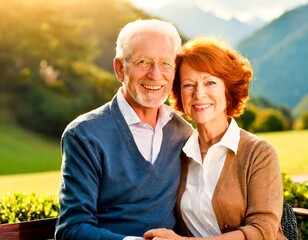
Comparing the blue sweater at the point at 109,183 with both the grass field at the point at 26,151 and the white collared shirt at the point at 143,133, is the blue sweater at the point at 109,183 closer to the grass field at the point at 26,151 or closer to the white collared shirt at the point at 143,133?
the white collared shirt at the point at 143,133

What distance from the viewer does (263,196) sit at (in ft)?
9.85

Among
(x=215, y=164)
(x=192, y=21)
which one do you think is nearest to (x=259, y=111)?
(x=192, y=21)

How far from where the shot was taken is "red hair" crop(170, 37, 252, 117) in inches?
123

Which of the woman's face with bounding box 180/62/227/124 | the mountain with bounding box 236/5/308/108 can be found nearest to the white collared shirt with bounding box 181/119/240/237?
the woman's face with bounding box 180/62/227/124

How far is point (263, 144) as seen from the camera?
3086mm

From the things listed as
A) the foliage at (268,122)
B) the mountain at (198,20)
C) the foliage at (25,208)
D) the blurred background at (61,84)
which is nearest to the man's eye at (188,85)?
the foliage at (25,208)

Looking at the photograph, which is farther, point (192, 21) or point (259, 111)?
point (192, 21)

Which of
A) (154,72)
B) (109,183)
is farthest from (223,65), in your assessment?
(109,183)

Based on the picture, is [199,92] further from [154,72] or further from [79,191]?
[79,191]

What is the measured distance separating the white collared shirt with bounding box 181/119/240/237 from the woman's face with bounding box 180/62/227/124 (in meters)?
0.13

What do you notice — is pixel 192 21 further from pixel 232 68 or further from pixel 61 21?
pixel 232 68

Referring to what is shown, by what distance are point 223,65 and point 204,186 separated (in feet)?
1.93

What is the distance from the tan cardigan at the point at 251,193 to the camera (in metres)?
3.00

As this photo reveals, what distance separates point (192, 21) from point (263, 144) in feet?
98.9
